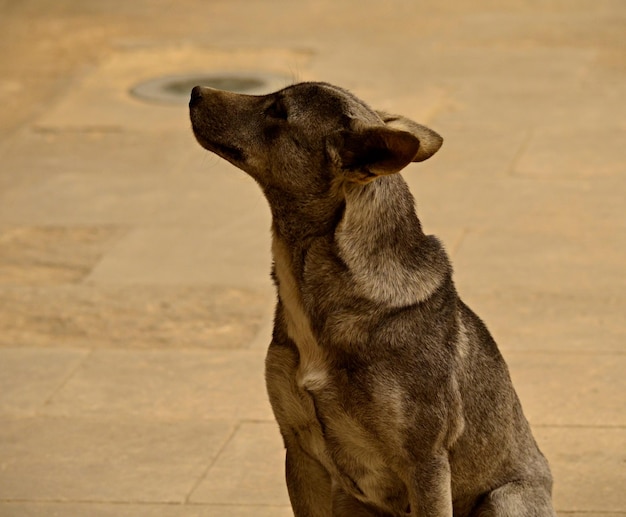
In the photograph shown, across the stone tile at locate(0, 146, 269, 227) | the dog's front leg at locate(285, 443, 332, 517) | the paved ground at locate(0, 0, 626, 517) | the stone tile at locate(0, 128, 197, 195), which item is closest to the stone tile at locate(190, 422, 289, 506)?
the paved ground at locate(0, 0, 626, 517)

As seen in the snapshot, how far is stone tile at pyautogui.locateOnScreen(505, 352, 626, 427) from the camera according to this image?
6523 millimetres

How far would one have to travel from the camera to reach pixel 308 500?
5.12 m

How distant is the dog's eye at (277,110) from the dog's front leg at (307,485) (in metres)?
1.13

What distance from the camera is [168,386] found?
7.01m

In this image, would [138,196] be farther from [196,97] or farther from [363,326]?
[363,326]

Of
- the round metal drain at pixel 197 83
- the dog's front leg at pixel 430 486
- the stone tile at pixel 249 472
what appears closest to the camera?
the dog's front leg at pixel 430 486

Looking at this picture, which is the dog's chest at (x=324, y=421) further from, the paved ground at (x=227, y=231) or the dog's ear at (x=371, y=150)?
the paved ground at (x=227, y=231)

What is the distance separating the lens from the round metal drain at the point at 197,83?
39.2 feet

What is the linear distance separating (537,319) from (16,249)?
10.8 feet

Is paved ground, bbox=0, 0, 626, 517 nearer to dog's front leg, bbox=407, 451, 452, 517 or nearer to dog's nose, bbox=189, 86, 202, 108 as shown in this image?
dog's front leg, bbox=407, 451, 452, 517

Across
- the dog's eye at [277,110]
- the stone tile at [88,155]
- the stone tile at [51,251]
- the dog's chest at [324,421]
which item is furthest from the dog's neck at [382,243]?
the stone tile at [88,155]

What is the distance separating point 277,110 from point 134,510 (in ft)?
6.42

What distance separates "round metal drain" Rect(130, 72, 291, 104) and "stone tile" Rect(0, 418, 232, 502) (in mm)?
5540

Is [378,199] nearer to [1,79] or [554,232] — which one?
[554,232]
